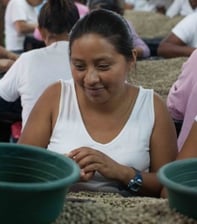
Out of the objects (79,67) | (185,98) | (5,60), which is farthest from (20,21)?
(79,67)

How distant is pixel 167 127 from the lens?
207cm

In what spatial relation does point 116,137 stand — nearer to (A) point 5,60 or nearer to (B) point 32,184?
(B) point 32,184

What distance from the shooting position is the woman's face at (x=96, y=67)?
6.38 feet

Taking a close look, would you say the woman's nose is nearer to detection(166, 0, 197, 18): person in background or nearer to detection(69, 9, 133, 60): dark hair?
detection(69, 9, 133, 60): dark hair

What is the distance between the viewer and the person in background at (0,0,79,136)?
2818 mm

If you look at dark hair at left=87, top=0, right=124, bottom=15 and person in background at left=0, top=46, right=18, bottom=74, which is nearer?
person in background at left=0, top=46, right=18, bottom=74

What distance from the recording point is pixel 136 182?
78.2 inches

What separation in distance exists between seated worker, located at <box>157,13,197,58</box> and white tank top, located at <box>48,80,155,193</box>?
6.36ft

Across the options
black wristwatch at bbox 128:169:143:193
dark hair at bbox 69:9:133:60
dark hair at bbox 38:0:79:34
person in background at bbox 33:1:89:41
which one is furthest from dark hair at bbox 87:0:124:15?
black wristwatch at bbox 128:169:143:193

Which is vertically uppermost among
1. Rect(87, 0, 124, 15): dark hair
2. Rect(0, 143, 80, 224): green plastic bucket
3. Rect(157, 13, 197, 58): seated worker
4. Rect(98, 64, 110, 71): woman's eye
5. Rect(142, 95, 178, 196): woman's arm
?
Rect(0, 143, 80, 224): green plastic bucket

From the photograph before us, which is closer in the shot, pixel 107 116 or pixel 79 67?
pixel 79 67

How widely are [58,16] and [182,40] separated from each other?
46.2 inches

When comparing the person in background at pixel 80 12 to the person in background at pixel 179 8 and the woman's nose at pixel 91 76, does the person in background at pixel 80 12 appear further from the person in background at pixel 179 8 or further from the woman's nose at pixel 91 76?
the woman's nose at pixel 91 76

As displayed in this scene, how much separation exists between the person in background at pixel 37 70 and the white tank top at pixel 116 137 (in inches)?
29.2
